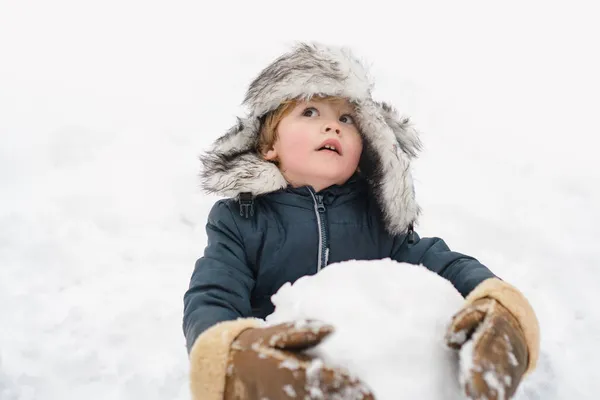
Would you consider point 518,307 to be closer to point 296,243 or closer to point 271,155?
point 296,243

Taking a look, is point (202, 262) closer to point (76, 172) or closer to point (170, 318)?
point (170, 318)

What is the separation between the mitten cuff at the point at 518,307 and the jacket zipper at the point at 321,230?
0.49 m

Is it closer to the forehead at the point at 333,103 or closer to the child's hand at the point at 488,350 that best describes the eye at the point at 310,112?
the forehead at the point at 333,103

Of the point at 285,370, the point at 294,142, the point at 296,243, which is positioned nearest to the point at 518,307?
the point at 285,370

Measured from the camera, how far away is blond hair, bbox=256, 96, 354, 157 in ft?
5.07

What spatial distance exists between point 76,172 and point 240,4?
2.64 m

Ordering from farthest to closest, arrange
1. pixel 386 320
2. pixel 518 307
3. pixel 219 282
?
1. pixel 219 282
2. pixel 518 307
3. pixel 386 320

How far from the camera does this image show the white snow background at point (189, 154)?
6.49 feet

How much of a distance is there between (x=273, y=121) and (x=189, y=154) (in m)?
1.67

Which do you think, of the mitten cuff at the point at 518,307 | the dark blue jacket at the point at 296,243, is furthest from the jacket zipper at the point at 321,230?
the mitten cuff at the point at 518,307

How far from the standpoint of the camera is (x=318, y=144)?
1.46 metres

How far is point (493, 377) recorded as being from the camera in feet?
2.76

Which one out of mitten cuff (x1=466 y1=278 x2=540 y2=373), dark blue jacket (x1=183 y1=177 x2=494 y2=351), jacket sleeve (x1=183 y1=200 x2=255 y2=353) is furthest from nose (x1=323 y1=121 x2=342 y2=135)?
mitten cuff (x1=466 y1=278 x2=540 y2=373)

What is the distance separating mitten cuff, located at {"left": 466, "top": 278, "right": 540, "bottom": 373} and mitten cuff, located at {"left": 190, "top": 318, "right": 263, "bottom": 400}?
1.61 ft
